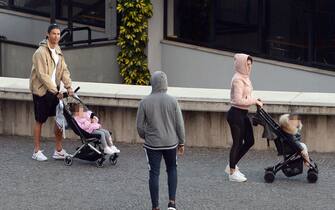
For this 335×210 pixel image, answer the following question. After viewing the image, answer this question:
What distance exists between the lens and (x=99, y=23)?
2130 centimetres

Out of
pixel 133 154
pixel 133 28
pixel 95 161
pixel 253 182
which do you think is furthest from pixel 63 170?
pixel 133 28

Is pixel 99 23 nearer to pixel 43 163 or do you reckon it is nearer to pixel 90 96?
pixel 90 96

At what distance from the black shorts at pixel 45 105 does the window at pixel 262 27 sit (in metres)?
6.76

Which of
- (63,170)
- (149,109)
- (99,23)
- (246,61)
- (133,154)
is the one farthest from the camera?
(99,23)

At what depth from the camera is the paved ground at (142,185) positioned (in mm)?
11352

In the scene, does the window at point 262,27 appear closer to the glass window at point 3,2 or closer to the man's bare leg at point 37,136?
the glass window at point 3,2

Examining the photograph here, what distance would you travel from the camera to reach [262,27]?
63.4 feet

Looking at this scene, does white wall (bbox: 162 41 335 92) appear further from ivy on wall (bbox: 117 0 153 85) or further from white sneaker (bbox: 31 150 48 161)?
white sneaker (bbox: 31 150 48 161)

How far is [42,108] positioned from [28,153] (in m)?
0.96

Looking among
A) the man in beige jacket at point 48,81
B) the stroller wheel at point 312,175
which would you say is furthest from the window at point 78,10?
the stroller wheel at point 312,175

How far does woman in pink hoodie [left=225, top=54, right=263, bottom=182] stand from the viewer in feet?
39.5

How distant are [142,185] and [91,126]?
1.34 meters

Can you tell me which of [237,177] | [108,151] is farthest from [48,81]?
[237,177]

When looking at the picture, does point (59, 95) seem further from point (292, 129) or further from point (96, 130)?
point (292, 129)
